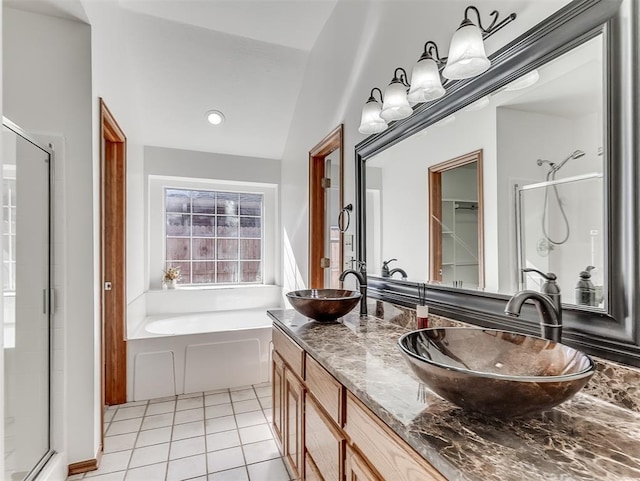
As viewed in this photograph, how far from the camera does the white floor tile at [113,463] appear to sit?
196 cm

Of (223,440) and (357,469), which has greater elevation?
(357,469)

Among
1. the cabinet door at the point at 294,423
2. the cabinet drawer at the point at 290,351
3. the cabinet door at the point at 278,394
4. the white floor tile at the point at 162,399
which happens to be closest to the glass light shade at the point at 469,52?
the cabinet drawer at the point at 290,351

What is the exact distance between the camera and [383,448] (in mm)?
897

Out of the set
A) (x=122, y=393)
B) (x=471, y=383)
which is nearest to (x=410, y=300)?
(x=471, y=383)

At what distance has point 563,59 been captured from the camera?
3.38 feet

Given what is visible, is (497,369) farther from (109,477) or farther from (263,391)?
(263,391)

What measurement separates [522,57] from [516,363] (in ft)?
3.22

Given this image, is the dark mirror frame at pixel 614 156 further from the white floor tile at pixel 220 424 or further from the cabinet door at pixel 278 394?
the white floor tile at pixel 220 424

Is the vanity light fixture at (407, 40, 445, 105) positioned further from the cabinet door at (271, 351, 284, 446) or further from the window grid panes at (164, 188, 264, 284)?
the window grid panes at (164, 188, 264, 284)

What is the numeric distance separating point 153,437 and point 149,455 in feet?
0.70

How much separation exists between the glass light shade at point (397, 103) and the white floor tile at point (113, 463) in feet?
8.12

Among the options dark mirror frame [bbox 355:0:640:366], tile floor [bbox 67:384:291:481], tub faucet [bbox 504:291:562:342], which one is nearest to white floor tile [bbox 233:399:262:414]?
tile floor [bbox 67:384:291:481]

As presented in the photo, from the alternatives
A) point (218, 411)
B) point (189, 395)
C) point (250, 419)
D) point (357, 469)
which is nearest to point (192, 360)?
point (189, 395)

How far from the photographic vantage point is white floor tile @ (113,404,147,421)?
102 inches
